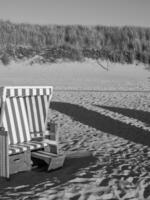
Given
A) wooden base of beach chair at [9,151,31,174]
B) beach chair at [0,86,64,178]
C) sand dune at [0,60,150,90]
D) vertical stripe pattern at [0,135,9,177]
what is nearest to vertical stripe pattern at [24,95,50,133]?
beach chair at [0,86,64,178]

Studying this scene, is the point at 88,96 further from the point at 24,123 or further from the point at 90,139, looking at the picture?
the point at 24,123

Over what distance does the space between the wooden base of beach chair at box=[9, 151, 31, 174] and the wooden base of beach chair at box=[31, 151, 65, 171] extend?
0.21m

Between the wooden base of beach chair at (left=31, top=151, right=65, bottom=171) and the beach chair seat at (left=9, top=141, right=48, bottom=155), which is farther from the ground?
the beach chair seat at (left=9, top=141, right=48, bottom=155)

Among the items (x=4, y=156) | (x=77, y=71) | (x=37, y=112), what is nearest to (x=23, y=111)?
(x=37, y=112)

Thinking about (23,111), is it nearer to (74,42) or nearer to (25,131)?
(25,131)

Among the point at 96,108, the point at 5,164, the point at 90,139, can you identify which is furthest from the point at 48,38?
the point at 5,164

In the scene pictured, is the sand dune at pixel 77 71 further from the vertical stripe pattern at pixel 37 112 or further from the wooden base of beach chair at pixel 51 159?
the wooden base of beach chair at pixel 51 159

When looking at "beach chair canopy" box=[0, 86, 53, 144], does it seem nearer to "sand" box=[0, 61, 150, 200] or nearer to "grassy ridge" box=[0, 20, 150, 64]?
"sand" box=[0, 61, 150, 200]

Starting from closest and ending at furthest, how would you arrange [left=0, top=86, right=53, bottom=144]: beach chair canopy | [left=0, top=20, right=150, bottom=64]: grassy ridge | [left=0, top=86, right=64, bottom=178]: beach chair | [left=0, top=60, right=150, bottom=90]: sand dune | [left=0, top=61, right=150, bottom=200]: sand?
[left=0, top=61, right=150, bottom=200]: sand
[left=0, top=86, right=64, bottom=178]: beach chair
[left=0, top=86, right=53, bottom=144]: beach chair canopy
[left=0, top=60, right=150, bottom=90]: sand dune
[left=0, top=20, right=150, bottom=64]: grassy ridge

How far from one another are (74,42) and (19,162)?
31110 mm

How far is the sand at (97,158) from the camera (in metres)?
4.82

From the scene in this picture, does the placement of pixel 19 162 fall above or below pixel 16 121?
below

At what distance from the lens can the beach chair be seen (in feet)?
18.4

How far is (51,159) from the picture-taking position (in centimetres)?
→ 583
